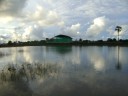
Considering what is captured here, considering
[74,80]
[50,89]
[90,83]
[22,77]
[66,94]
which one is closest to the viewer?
[66,94]

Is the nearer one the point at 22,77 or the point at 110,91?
the point at 110,91

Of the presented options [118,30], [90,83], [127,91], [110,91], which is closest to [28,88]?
[90,83]

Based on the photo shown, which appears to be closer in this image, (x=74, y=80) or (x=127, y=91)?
(x=127, y=91)

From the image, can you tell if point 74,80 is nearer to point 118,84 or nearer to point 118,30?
point 118,84

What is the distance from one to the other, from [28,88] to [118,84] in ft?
32.6

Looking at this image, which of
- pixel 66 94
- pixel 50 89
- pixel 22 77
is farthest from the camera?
pixel 22 77

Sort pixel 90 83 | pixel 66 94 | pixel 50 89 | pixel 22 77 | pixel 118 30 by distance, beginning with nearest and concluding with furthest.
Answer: pixel 66 94 → pixel 50 89 → pixel 90 83 → pixel 22 77 → pixel 118 30

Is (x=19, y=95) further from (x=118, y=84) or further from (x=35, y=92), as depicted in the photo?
(x=118, y=84)

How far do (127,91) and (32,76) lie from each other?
1353 centimetres

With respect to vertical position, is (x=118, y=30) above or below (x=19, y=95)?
above

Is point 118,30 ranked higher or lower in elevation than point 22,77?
higher

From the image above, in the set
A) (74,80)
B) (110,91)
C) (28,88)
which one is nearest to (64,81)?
(74,80)

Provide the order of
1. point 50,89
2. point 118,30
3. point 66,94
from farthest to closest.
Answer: point 118,30 → point 50,89 → point 66,94

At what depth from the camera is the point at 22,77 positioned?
29.5 metres
